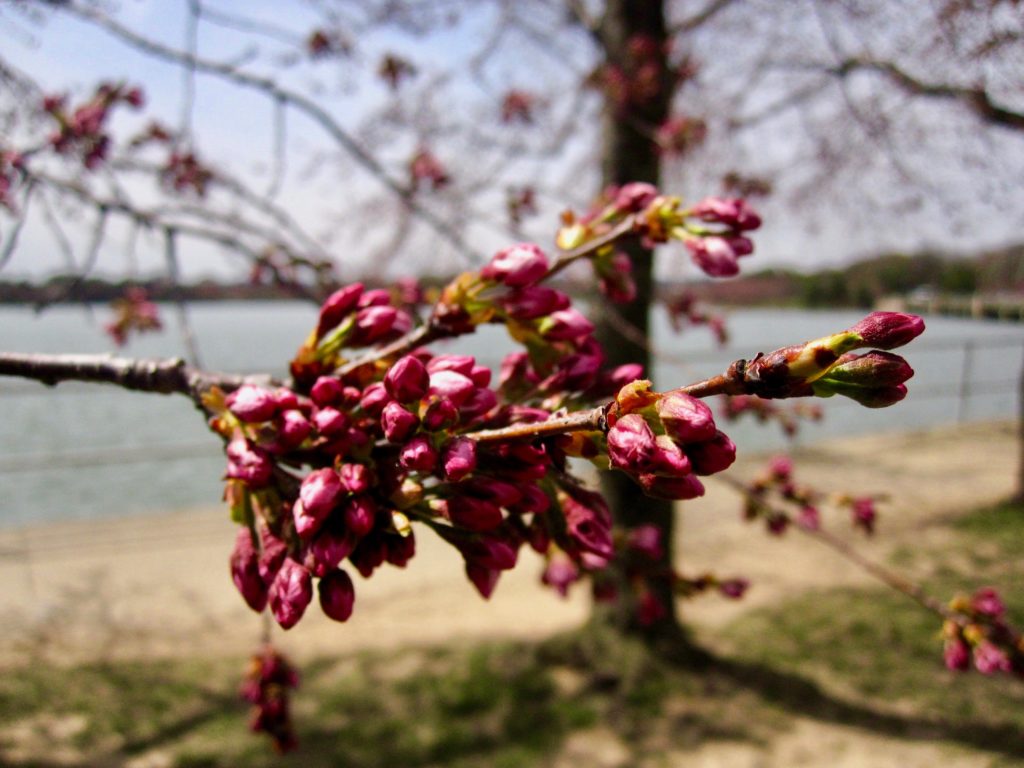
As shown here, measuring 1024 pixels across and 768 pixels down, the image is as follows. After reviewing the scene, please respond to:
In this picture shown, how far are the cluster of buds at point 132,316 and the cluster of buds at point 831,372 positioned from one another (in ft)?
11.0

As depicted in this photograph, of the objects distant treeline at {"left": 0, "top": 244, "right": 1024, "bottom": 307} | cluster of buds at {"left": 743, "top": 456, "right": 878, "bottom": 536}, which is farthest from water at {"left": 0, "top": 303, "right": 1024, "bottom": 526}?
cluster of buds at {"left": 743, "top": 456, "right": 878, "bottom": 536}

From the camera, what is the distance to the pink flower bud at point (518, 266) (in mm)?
794

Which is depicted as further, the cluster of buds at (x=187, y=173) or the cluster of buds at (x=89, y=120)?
the cluster of buds at (x=187, y=173)

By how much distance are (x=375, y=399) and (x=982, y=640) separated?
4.16 feet

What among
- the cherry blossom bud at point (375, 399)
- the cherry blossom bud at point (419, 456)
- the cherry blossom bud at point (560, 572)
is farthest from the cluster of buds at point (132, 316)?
the cherry blossom bud at point (419, 456)

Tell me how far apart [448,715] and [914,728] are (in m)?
2.78

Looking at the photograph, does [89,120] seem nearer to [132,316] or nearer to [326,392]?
[132,316]

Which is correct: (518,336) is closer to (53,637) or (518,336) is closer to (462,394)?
(462,394)

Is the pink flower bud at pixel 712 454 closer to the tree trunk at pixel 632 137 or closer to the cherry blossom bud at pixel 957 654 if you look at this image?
the cherry blossom bud at pixel 957 654

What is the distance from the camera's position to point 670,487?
501 millimetres

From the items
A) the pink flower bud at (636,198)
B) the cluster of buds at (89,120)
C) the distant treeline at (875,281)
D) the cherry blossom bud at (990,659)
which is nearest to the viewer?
the pink flower bud at (636,198)

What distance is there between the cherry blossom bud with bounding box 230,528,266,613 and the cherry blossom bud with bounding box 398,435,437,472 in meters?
0.24

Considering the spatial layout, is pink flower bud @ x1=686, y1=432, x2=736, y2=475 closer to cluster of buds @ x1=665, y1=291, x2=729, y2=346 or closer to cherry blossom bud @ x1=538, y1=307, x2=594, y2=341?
cherry blossom bud @ x1=538, y1=307, x2=594, y2=341

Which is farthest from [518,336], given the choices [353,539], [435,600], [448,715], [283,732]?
[435,600]
